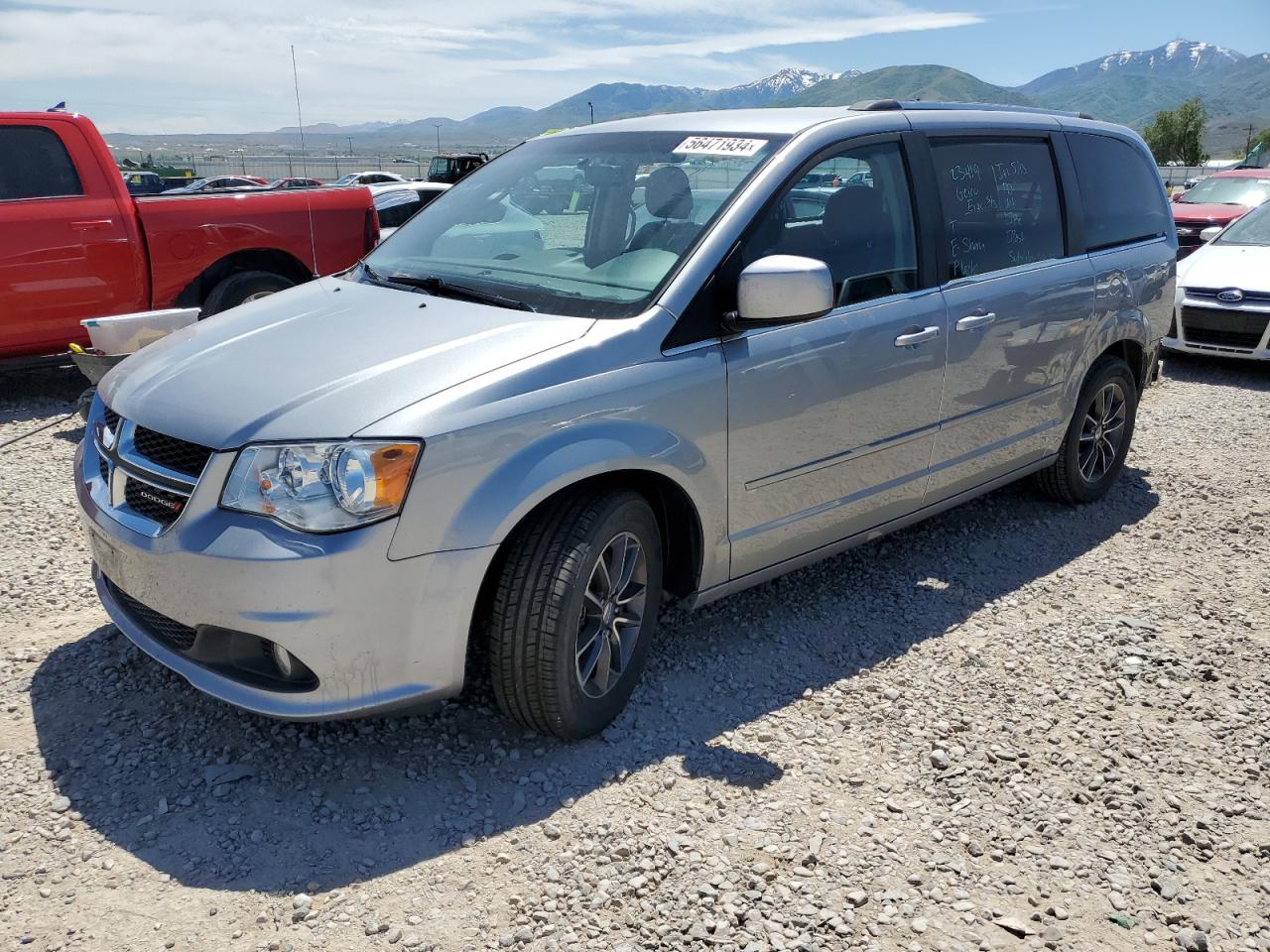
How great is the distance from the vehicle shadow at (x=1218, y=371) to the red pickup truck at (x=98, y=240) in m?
7.45

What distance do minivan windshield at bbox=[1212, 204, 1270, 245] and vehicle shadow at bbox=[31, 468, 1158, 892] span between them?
25.4 ft

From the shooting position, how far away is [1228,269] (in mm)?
9195

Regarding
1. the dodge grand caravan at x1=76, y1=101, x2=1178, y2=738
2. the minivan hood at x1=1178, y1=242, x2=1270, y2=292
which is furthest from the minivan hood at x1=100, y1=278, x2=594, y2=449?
the minivan hood at x1=1178, y1=242, x2=1270, y2=292

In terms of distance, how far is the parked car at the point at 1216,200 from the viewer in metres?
14.2

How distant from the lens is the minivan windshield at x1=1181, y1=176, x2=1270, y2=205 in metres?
15.2

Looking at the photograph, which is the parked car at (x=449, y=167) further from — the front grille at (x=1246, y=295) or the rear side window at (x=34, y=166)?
the front grille at (x=1246, y=295)

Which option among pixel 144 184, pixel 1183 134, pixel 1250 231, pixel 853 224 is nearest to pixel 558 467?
pixel 853 224

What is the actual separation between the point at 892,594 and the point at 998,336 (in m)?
1.16

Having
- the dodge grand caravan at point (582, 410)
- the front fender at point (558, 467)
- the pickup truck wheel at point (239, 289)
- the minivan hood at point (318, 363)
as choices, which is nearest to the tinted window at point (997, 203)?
the dodge grand caravan at point (582, 410)

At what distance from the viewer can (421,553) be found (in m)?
2.63

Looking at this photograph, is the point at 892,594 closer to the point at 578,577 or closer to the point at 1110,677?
the point at 1110,677

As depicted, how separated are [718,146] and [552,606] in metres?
1.78

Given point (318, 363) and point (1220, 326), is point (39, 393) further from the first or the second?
point (1220, 326)

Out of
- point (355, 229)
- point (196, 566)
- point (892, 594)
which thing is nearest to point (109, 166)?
point (355, 229)
